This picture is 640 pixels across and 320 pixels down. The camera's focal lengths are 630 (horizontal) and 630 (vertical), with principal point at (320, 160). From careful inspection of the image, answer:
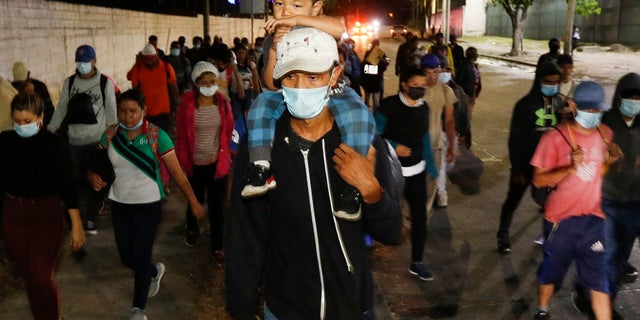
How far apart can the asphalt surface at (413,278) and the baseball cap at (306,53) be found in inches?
123

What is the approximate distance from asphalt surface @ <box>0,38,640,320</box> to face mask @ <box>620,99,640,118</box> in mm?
1540

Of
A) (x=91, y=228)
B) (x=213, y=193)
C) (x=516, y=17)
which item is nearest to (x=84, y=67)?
(x=91, y=228)

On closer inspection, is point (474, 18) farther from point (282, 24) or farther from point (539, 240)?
point (282, 24)

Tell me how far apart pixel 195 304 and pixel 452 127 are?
3205 mm

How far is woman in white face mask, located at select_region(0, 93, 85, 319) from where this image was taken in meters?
4.00

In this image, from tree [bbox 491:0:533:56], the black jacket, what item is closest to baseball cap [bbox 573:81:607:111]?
the black jacket

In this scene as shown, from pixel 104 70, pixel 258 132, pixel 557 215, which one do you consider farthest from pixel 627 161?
pixel 104 70

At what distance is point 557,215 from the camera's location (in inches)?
167

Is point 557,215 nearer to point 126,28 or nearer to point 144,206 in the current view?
point 144,206

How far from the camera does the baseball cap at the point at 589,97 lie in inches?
162

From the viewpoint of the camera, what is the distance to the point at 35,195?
406 cm

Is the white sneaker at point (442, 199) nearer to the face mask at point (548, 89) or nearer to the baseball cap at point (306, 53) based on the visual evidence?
the face mask at point (548, 89)

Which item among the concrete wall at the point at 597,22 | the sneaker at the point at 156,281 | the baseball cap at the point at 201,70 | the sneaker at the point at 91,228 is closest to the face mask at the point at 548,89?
the baseball cap at the point at 201,70

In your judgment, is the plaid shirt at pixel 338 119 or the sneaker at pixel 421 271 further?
the sneaker at pixel 421 271
